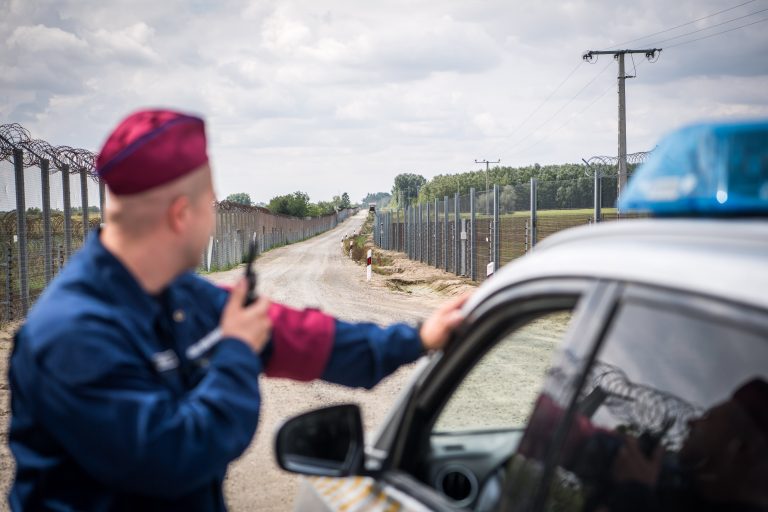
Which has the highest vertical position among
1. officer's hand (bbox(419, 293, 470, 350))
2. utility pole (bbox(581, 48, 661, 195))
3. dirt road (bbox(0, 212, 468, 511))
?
utility pole (bbox(581, 48, 661, 195))

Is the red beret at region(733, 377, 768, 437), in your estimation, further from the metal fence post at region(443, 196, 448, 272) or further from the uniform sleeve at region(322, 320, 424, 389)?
the metal fence post at region(443, 196, 448, 272)

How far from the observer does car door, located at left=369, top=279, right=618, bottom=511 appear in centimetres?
140

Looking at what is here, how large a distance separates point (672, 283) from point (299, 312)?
1.27 metres

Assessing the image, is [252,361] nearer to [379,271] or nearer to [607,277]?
[607,277]

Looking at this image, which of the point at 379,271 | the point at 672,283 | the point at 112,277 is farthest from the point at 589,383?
the point at 379,271

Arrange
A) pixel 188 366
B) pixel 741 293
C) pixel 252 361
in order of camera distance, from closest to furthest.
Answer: pixel 741 293 < pixel 252 361 < pixel 188 366

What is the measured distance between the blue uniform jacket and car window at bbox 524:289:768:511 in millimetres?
663

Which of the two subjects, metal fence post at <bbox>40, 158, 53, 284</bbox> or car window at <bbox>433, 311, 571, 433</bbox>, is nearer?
car window at <bbox>433, 311, 571, 433</bbox>

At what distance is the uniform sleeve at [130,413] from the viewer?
150 centimetres

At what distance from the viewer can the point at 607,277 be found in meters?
1.27

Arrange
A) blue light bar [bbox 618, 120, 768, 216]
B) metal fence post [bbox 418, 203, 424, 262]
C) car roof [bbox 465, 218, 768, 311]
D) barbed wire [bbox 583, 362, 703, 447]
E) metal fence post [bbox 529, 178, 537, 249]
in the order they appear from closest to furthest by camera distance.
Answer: car roof [bbox 465, 218, 768, 311] < blue light bar [bbox 618, 120, 768, 216] < barbed wire [bbox 583, 362, 703, 447] < metal fence post [bbox 529, 178, 537, 249] < metal fence post [bbox 418, 203, 424, 262]

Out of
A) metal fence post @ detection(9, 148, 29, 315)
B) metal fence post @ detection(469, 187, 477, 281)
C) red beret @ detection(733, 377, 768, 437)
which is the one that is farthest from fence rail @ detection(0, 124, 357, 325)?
red beret @ detection(733, 377, 768, 437)

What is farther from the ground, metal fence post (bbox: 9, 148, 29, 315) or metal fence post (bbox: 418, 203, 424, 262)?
metal fence post (bbox: 9, 148, 29, 315)

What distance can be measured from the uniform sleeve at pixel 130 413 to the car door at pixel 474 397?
46 cm
